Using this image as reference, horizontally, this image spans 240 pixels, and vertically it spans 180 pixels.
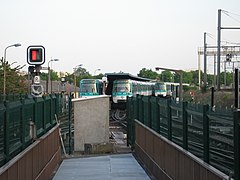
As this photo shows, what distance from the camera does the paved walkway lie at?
13.8 m

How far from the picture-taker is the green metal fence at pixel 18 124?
764 cm

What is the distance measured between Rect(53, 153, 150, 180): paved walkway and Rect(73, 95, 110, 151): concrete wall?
4.30 metres

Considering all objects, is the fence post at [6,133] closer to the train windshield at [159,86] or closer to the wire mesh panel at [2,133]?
the wire mesh panel at [2,133]

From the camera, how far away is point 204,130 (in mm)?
7684

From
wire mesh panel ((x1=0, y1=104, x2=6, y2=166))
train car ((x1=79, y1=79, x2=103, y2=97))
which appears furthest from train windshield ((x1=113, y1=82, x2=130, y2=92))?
wire mesh panel ((x1=0, y1=104, x2=6, y2=166))

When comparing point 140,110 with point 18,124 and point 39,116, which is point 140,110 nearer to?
point 39,116

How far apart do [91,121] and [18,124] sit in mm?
14509

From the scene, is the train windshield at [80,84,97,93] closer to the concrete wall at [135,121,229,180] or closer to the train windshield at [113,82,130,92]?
the train windshield at [113,82,130,92]

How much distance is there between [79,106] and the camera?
23438mm

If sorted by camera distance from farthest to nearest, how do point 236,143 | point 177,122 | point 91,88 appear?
point 91,88
point 177,122
point 236,143

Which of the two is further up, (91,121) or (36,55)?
(36,55)

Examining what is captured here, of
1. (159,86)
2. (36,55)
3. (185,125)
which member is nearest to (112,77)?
(159,86)

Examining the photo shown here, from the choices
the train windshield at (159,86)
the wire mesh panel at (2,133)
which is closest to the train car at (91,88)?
the train windshield at (159,86)

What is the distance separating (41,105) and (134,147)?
7.59 m
